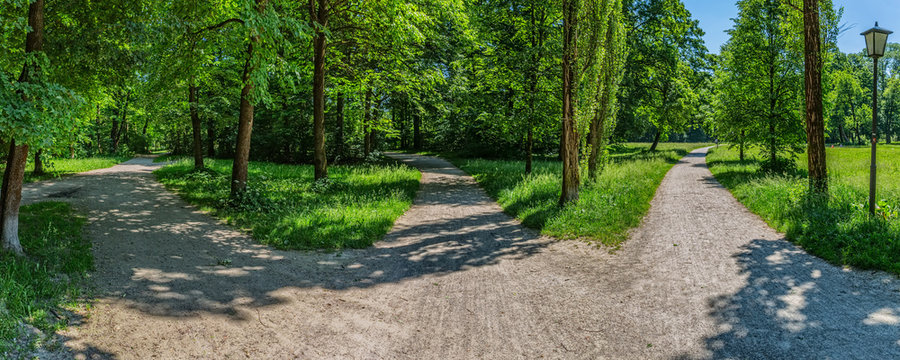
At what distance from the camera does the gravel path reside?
13.7ft

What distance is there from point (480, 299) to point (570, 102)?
6.96 m

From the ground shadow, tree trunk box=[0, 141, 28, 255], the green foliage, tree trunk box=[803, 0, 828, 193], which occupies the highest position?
the green foliage

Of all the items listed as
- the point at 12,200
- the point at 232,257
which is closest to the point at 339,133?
the point at 232,257

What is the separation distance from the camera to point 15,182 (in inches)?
238

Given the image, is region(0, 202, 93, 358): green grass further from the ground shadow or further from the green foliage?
the green foliage

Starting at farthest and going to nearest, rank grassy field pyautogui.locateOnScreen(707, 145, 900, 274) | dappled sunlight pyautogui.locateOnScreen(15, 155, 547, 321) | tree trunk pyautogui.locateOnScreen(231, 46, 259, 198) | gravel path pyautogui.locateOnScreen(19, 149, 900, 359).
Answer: tree trunk pyautogui.locateOnScreen(231, 46, 259, 198)
grassy field pyautogui.locateOnScreen(707, 145, 900, 274)
dappled sunlight pyautogui.locateOnScreen(15, 155, 547, 321)
gravel path pyautogui.locateOnScreen(19, 149, 900, 359)

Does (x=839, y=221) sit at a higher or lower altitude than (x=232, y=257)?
higher

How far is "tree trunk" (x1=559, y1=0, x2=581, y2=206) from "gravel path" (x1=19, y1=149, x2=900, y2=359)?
2.49 metres

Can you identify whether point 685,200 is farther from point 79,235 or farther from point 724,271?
point 79,235

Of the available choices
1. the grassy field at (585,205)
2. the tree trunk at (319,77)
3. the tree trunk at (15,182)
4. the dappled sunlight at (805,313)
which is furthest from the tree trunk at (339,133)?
the dappled sunlight at (805,313)

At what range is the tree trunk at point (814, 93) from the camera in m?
10.3

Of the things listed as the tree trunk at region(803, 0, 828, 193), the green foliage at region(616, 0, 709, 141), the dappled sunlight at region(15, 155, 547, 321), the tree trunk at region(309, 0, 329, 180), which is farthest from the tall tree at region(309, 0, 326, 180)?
the tree trunk at region(803, 0, 828, 193)

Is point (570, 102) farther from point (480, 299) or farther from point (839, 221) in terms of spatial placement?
point (480, 299)

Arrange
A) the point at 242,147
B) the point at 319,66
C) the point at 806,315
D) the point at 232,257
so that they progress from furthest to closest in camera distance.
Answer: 1. the point at 319,66
2. the point at 242,147
3. the point at 232,257
4. the point at 806,315
